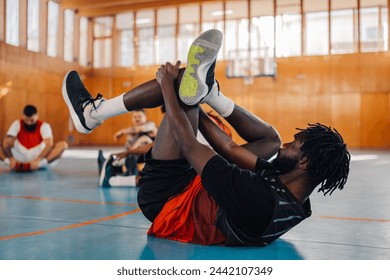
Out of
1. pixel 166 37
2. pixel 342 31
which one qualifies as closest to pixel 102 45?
pixel 166 37

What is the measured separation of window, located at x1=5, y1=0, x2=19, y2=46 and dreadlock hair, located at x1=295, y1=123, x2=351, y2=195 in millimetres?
14427

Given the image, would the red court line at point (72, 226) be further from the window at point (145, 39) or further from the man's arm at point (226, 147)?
the window at point (145, 39)

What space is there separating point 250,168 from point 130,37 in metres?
17.1

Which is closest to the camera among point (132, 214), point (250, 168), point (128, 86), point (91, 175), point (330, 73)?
point (250, 168)

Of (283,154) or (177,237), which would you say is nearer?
(283,154)

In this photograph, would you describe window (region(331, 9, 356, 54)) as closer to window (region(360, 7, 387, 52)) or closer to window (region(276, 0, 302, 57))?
window (region(360, 7, 387, 52))

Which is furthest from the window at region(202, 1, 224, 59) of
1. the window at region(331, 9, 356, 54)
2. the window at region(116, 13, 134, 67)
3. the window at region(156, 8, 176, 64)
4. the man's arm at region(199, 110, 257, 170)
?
the man's arm at region(199, 110, 257, 170)

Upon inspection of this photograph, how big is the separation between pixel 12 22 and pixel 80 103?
13.4 metres

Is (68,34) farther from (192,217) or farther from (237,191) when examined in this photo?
(237,191)

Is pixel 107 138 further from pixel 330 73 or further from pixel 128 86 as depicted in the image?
pixel 330 73

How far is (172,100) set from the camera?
Result: 2.19 meters

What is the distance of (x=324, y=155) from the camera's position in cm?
204

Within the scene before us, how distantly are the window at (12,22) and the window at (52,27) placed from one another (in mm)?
1740
